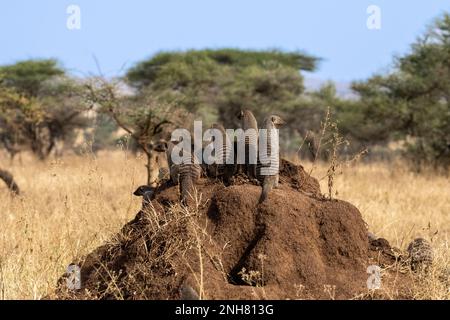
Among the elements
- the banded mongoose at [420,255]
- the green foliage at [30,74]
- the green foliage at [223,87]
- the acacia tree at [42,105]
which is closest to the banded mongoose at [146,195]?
the banded mongoose at [420,255]

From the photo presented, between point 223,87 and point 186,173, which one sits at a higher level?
point 186,173

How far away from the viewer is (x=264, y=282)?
4398mm

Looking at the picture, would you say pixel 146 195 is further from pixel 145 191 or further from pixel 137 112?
pixel 137 112

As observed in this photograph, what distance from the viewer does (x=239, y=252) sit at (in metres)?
4.69

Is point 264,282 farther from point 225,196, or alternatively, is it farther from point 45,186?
point 45,186

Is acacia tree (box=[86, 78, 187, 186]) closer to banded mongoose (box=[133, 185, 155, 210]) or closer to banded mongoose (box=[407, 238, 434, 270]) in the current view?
banded mongoose (box=[133, 185, 155, 210])

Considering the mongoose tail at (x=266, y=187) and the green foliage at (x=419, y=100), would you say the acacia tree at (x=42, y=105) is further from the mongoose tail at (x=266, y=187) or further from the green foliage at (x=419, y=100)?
the mongoose tail at (x=266, y=187)

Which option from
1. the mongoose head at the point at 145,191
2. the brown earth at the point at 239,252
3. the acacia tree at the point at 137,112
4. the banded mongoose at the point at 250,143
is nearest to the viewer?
the brown earth at the point at 239,252

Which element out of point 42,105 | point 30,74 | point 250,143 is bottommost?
point 42,105

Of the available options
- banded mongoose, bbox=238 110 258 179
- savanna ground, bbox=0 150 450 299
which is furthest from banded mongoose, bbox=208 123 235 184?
savanna ground, bbox=0 150 450 299

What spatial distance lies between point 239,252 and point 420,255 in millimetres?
1660

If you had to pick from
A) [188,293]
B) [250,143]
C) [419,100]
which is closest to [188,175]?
[250,143]

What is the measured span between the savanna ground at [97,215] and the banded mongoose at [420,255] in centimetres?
12

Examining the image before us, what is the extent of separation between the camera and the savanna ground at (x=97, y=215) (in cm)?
527
